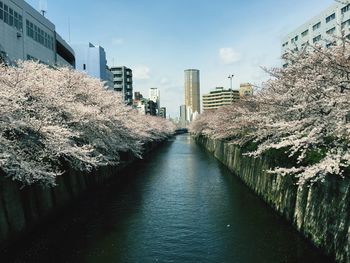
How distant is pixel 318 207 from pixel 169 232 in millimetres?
9184

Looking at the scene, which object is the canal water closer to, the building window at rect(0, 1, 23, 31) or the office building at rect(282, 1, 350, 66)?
the building window at rect(0, 1, 23, 31)

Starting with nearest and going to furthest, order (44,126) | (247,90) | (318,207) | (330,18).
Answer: (318,207) < (44,126) < (330,18) < (247,90)

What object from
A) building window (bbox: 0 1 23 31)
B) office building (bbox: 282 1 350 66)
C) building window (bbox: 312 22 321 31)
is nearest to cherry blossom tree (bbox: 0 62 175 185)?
building window (bbox: 0 1 23 31)

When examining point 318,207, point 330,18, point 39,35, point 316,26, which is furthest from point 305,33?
point 318,207

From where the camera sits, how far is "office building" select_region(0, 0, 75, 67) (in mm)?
39875

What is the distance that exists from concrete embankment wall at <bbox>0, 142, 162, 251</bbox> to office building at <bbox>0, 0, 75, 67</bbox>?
1454 cm

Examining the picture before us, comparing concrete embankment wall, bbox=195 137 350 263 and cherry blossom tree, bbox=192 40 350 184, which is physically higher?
cherry blossom tree, bbox=192 40 350 184

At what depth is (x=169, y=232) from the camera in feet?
78.3

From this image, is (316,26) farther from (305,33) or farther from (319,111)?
(319,111)

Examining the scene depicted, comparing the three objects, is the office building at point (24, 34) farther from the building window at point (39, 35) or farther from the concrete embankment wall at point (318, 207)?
the concrete embankment wall at point (318, 207)

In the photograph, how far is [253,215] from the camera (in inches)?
1086

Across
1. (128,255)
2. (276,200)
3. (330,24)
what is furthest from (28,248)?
(330,24)

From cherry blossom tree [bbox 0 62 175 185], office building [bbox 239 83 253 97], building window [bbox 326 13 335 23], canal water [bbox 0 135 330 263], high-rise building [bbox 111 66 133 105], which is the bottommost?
canal water [bbox 0 135 330 263]

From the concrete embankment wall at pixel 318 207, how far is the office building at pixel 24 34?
27561 mm
